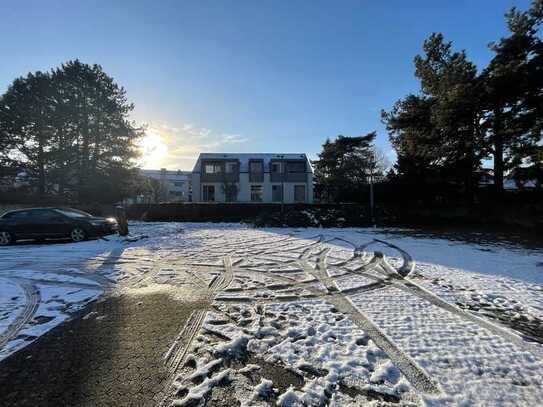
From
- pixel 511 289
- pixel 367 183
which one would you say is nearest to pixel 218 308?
pixel 511 289

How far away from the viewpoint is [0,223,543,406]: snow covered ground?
7.02 ft

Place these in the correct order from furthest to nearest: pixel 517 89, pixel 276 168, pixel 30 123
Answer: pixel 276 168 → pixel 30 123 → pixel 517 89

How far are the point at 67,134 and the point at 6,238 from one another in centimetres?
1398

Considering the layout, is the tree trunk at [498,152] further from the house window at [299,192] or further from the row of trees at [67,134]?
the row of trees at [67,134]

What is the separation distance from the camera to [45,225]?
31.8ft

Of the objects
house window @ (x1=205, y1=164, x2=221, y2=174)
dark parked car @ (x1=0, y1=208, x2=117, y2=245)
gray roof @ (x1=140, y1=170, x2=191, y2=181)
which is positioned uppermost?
gray roof @ (x1=140, y1=170, x2=191, y2=181)

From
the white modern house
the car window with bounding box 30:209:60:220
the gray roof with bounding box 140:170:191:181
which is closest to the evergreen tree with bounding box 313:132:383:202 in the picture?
the white modern house

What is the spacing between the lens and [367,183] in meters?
26.4

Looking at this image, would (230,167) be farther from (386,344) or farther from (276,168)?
(386,344)

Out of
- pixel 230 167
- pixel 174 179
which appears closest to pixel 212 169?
pixel 230 167

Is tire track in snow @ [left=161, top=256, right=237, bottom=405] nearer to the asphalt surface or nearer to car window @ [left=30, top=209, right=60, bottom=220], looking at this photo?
the asphalt surface

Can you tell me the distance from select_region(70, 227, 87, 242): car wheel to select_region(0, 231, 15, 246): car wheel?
6.76 ft

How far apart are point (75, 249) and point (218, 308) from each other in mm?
7382

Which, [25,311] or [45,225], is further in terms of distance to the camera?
[45,225]
